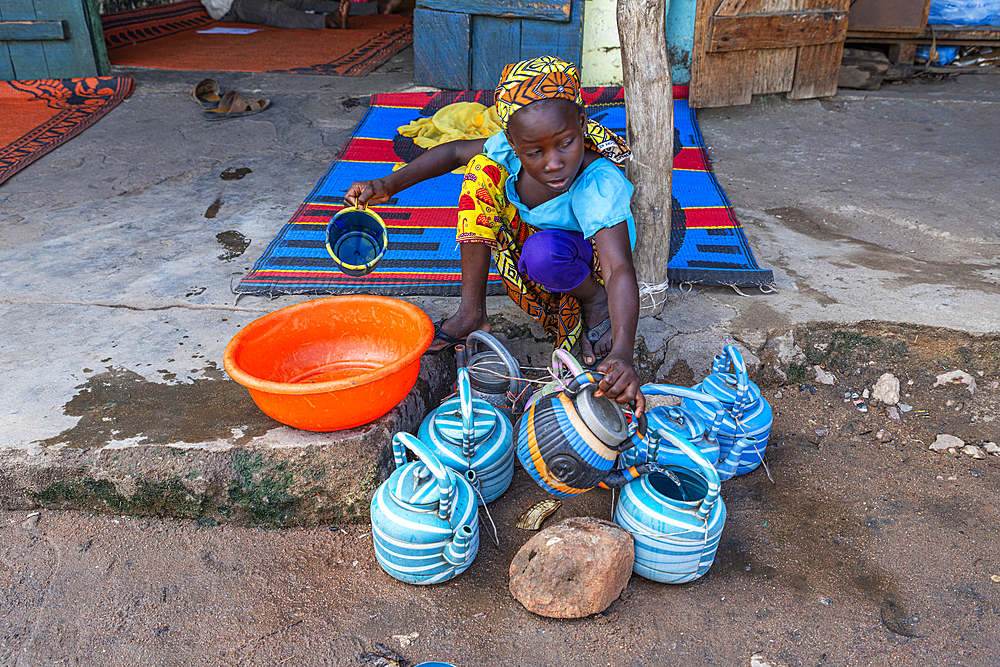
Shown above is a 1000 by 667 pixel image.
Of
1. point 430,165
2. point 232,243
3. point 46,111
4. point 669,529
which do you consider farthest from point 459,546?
point 46,111

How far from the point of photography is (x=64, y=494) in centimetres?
176

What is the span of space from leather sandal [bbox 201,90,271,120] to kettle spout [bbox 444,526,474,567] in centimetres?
372

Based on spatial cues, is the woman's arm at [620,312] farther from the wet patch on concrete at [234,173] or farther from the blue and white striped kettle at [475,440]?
the wet patch on concrete at [234,173]

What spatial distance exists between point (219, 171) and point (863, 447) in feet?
10.6

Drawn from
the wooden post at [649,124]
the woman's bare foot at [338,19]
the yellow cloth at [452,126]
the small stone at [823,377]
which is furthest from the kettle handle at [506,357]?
the woman's bare foot at [338,19]

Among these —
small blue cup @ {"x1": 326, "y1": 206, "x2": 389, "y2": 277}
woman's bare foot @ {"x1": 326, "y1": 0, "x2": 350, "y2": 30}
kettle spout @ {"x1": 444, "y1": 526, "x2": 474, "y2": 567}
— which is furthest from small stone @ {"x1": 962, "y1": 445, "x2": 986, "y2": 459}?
woman's bare foot @ {"x1": 326, "y1": 0, "x2": 350, "y2": 30}

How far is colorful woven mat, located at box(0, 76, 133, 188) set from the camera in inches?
153

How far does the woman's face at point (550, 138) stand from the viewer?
1.66m

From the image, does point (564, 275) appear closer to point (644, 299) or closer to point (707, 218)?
point (644, 299)

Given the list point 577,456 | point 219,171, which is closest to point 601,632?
point 577,456

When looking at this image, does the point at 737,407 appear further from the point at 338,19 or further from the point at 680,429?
the point at 338,19

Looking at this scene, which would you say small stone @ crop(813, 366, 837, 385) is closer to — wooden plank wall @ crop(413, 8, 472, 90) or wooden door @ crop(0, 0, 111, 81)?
wooden plank wall @ crop(413, 8, 472, 90)

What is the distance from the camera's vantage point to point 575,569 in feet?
4.85

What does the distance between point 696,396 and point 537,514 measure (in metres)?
0.53
